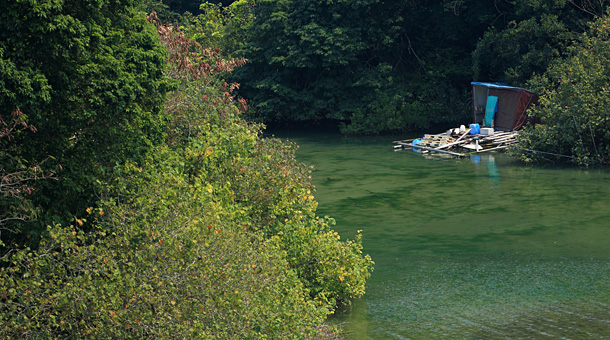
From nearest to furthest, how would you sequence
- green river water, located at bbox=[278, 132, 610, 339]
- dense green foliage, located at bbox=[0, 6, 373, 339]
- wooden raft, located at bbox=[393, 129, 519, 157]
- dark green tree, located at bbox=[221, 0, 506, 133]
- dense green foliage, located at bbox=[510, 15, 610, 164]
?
dense green foliage, located at bbox=[0, 6, 373, 339], green river water, located at bbox=[278, 132, 610, 339], dense green foliage, located at bbox=[510, 15, 610, 164], wooden raft, located at bbox=[393, 129, 519, 157], dark green tree, located at bbox=[221, 0, 506, 133]

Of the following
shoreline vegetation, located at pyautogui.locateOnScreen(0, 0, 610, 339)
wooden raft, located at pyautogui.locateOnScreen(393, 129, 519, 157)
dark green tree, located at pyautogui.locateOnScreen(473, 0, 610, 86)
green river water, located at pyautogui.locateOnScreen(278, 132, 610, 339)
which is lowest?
green river water, located at pyautogui.locateOnScreen(278, 132, 610, 339)

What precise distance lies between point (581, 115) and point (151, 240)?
21558 millimetres

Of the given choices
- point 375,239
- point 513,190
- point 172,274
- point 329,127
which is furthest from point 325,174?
point 172,274

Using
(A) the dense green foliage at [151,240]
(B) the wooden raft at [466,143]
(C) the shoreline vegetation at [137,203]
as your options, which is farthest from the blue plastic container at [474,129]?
(A) the dense green foliage at [151,240]

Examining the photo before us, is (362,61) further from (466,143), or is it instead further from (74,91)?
(74,91)

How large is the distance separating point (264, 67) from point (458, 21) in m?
11.7

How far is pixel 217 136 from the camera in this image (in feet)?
47.5

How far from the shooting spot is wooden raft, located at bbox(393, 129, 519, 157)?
32.7 meters

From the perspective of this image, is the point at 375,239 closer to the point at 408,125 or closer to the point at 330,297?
the point at 330,297

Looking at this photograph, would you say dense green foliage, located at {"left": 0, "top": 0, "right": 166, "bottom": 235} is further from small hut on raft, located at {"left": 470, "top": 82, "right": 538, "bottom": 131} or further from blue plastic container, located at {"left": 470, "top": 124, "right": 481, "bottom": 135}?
small hut on raft, located at {"left": 470, "top": 82, "right": 538, "bottom": 131}

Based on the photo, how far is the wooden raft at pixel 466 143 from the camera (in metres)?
32.7

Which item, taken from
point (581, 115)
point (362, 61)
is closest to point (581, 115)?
point (581, 115)

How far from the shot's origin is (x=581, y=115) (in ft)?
88.5

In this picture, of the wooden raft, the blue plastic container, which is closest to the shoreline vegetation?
the wooden raft
